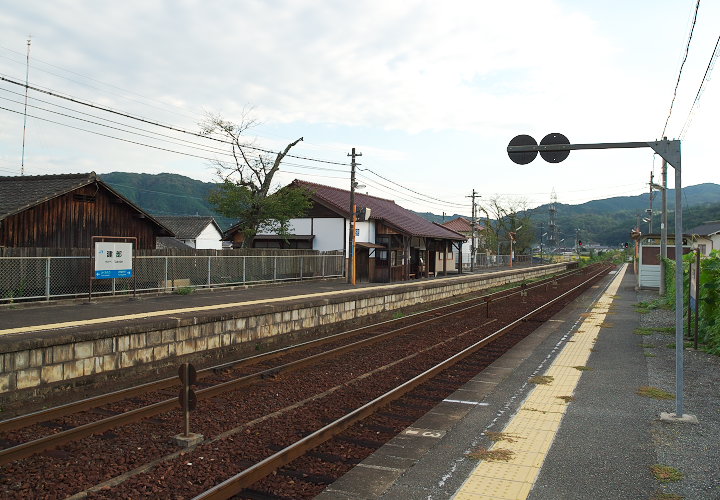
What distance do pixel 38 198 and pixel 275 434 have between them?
48.5 feet

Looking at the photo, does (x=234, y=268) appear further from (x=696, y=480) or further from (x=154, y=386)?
(x=696, y=480)

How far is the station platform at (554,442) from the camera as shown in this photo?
16.2ft

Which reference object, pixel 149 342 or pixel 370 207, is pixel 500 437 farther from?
pixel 370 207

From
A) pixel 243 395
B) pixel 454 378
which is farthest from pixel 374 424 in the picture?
pixel 454 378

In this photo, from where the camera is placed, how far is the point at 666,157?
6961mm

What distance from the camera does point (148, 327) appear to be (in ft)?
33.7

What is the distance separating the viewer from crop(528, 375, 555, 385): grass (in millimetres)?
9094

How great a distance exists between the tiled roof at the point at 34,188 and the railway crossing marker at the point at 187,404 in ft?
43.2

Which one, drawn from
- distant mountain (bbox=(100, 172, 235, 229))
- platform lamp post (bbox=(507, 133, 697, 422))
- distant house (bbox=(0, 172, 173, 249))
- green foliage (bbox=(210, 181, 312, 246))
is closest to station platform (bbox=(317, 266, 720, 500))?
platform lamp post (bbox=(507, 133, 697, 422))

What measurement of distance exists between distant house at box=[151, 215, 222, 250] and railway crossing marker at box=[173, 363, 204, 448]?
5441cm

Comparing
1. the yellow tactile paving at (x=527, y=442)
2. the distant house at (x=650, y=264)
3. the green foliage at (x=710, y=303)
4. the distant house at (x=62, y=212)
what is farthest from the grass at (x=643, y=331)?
the distant house at (x=62, y=212)

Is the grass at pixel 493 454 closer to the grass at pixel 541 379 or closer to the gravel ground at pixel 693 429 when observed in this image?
the gravel ground at pixel 693 429

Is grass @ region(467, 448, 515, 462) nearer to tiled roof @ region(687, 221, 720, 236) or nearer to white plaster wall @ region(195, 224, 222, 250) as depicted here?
tiled roof @ region(687, 221, 720, 236)

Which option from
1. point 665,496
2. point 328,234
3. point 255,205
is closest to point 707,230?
point 328,234
